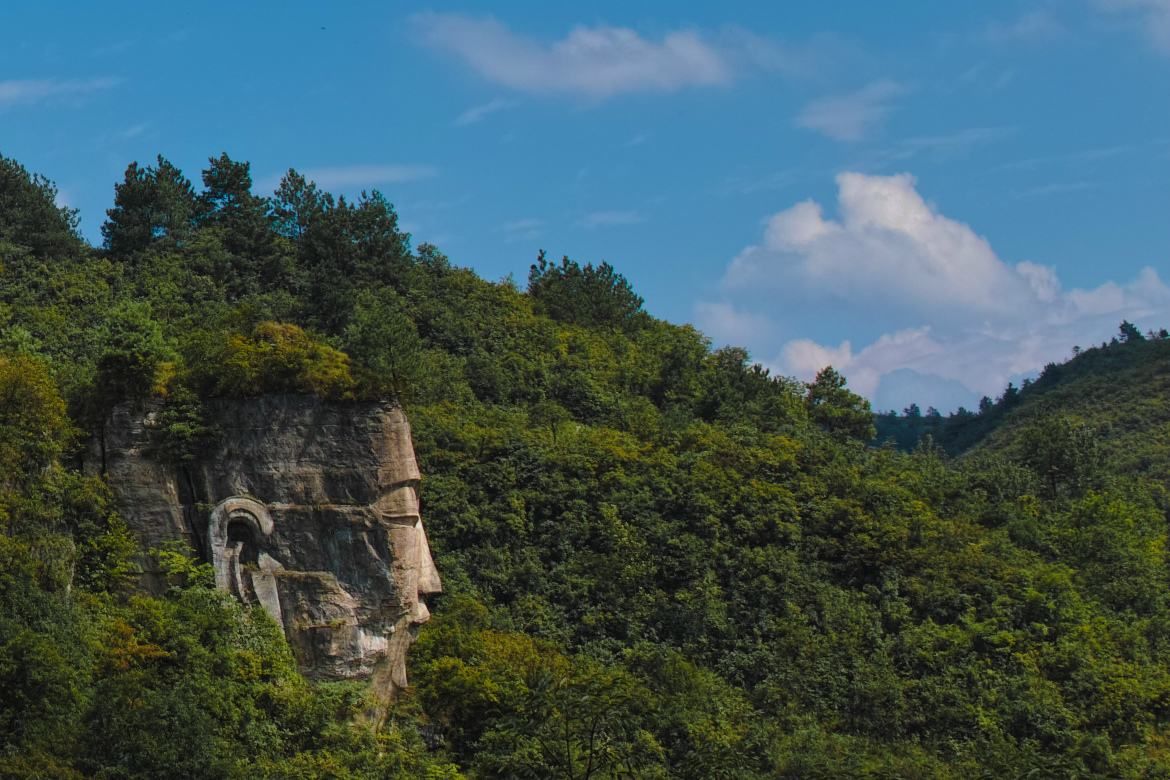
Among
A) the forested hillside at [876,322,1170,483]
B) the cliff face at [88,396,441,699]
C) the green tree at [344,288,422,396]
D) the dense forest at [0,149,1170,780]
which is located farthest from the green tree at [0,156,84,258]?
the forested hillside at [876,322,1170,483]

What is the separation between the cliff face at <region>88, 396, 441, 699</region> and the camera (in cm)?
2627

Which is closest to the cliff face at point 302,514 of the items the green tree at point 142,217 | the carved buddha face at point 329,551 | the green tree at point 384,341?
the carved buddha face at point 329,551

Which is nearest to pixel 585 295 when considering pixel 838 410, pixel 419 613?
pixel 838 410

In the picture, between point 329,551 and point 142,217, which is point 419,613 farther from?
point 142,217

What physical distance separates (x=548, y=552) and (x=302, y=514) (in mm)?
8997

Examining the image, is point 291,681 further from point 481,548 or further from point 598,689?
point 481,548

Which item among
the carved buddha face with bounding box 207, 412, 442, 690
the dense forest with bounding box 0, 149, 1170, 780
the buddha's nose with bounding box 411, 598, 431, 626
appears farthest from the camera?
the buddha's nose with bounding box 411, 598, 431, 626

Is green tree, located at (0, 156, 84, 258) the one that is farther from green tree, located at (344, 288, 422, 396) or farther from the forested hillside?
the forested hillside

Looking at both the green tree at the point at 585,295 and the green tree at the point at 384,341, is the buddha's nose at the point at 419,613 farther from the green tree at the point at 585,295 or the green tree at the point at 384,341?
the green tree at the point at 585,295

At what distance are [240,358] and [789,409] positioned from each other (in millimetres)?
23068

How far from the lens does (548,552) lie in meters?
34.3

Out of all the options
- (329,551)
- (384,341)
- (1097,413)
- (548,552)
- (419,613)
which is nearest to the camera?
(329,551)

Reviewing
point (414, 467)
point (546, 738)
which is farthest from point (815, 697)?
point (414, 467)

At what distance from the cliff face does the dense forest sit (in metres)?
0.42
